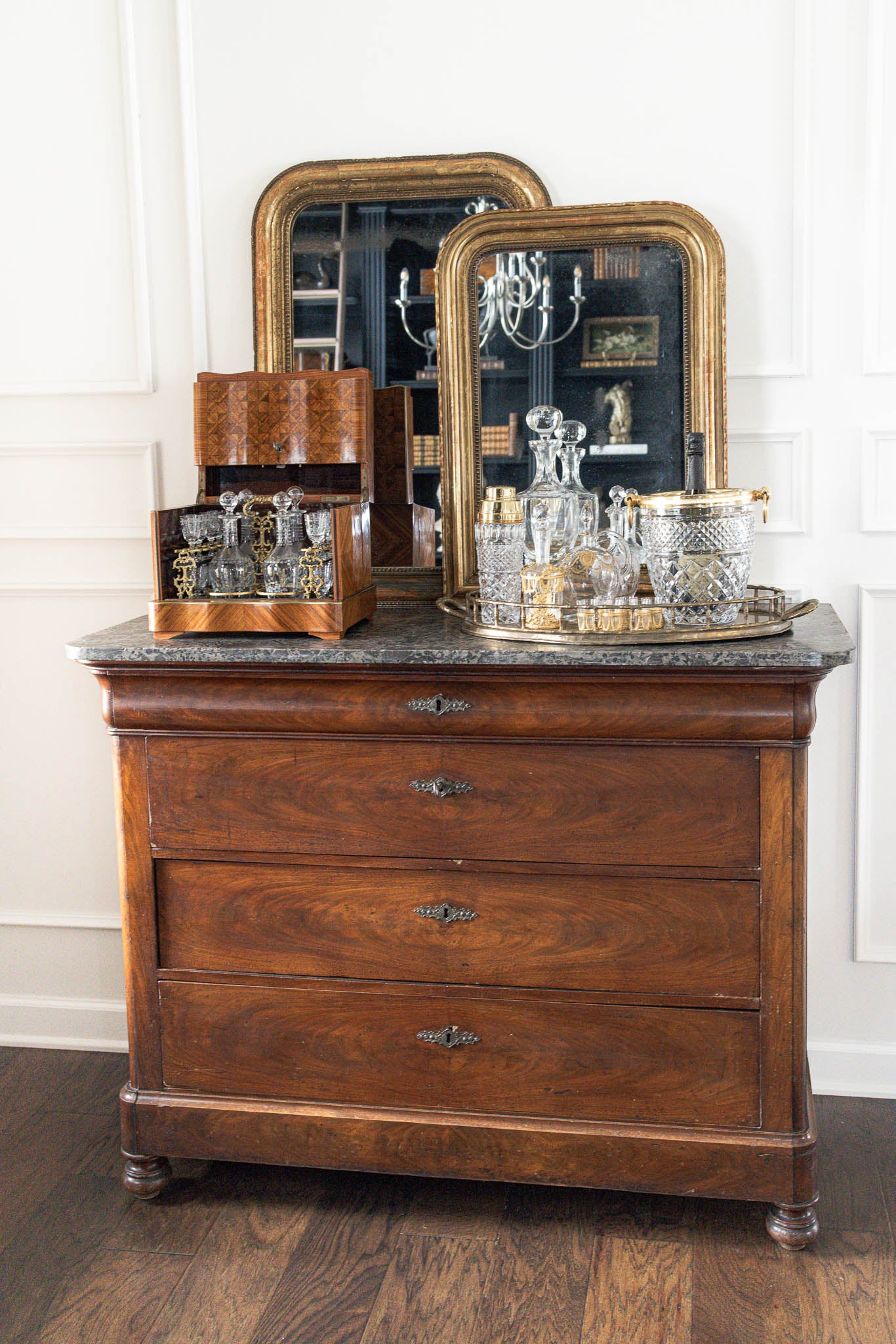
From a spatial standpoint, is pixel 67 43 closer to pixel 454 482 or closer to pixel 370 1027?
pixel 454 482

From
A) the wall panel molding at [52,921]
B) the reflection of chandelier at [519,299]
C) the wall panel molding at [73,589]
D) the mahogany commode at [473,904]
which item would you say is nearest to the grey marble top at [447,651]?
the mahogany commode at [473,904]

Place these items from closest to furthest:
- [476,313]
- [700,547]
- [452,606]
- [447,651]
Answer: [447,651], [700,547], [452,606], [476,313]

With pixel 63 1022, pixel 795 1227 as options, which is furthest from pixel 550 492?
pixel 63 1022

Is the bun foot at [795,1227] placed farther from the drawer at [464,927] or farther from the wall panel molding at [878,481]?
the wall panel molding at [878,481]

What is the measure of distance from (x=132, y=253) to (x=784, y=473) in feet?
4.78

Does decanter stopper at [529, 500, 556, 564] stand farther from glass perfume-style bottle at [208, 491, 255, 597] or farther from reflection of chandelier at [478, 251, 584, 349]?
glass perfume-style bottle at [208, 491, 255, 597]

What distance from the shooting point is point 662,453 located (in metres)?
2.38

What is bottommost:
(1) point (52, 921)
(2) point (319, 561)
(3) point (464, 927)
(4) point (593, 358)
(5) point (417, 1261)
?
(5) point (417, 1261)

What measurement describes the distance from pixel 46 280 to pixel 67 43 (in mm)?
488

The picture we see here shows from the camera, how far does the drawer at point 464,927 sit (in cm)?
197

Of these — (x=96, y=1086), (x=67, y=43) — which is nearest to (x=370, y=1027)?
(x=96, y=1086)

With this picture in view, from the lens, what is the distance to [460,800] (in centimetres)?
201

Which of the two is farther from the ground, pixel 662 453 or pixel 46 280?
pixel 46 280

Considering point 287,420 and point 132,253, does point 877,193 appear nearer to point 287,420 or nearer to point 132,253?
point 287,420
